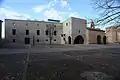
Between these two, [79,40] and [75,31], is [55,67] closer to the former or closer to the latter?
[75,31]

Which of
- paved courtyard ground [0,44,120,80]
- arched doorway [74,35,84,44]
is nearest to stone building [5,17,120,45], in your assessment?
arched doorway [74,35,84,44]

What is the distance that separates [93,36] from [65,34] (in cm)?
1053

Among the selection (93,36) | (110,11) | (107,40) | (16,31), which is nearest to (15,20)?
(16,31)

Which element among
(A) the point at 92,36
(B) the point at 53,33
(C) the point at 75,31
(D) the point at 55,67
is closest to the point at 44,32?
(B) the point at 53,33

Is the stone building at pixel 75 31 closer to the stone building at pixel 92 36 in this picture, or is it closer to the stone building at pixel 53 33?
the stone building at pixel 53 33

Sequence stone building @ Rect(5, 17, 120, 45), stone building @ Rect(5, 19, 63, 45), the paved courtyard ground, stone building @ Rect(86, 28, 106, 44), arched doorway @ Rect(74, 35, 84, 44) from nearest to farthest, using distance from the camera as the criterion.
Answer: the paved courtyard ground → stone building @ Rect(86, 28, 106, 44) → stone building @ Rect(5, 17, 120, 45) → stone building @ Rect(5, 19, 63, 45) → arched doorway @ Rect(74, 35, 84, 44)

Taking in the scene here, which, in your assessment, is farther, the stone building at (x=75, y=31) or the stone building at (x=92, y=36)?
the stone building at (x=75, y=31)

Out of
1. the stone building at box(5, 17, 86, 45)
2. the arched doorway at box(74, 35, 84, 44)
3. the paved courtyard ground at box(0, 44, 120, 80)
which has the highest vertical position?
the stone building at box(5, 17, 86, 45)

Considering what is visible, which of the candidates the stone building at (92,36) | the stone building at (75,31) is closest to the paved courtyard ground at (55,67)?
the stone building at (92,36)

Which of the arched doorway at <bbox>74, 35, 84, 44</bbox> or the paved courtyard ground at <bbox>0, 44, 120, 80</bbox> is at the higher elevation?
the arched doorway at <bbox>74, 35, 84, 44</bbox>

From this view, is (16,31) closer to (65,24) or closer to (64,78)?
Result: (65,24)

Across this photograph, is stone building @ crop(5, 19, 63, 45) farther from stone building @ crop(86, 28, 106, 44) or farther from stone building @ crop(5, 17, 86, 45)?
stone building @ crop(86, 28, 106, 44)

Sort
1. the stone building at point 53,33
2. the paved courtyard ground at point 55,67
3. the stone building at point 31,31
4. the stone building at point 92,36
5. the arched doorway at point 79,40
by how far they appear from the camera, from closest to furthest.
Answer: the paved courtyard ground at point 55,67 → the stone building at point 92,36 → the stone building at point 53,33 → the stone building at point 31,31 → the arched doorway at point 79,40

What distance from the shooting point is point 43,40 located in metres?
52.8
